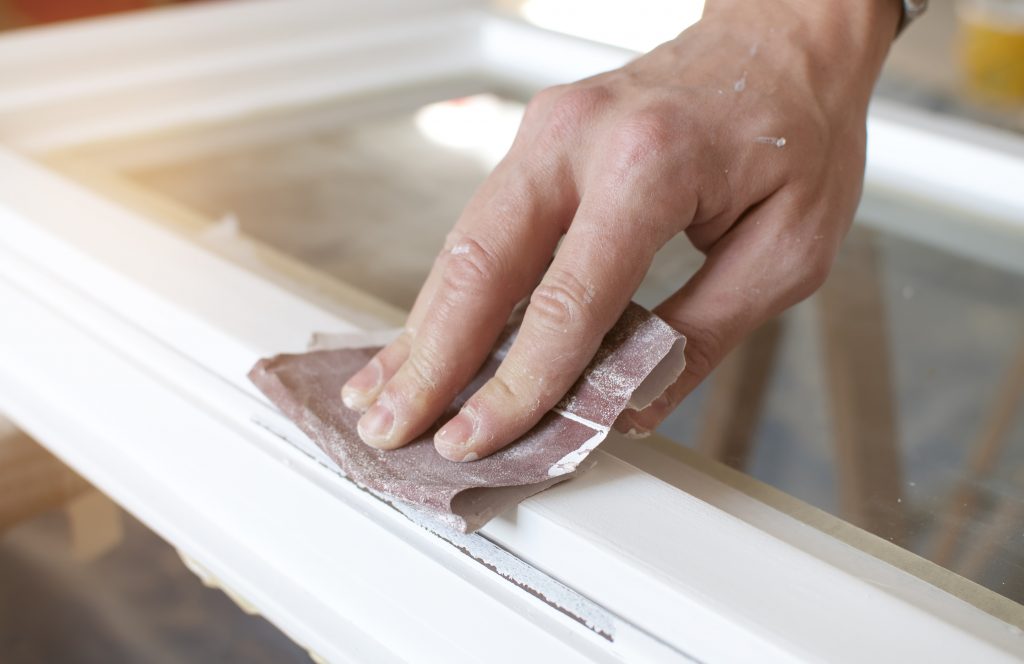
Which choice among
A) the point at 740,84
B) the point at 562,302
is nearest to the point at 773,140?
the point at 740,84

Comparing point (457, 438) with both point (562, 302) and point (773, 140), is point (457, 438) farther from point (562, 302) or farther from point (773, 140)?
point (773, 140)

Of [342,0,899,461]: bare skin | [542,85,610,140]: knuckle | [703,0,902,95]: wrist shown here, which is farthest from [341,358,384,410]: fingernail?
[703,0,902,95]: wrist

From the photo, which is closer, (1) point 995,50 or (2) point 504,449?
(2) point 504,449

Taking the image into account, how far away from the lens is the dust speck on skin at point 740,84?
0.50 m

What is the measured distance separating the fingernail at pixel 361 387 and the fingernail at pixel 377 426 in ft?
0.08

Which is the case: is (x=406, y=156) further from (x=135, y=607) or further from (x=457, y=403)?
(x=135, y=607)

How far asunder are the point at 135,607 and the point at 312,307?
68 cm

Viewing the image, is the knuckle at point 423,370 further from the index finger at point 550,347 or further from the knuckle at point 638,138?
the knuckle at point 638,138

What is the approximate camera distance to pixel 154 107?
35.2 inches

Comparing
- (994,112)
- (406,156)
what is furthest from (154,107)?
(994,112)

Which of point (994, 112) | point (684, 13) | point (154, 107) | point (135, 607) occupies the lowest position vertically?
point (135, 607)

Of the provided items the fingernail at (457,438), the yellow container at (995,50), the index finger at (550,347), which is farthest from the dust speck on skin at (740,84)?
the yellow container at (995,50)

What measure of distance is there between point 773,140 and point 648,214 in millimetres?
104

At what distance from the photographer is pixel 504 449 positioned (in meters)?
0.41
